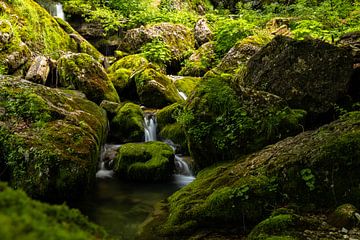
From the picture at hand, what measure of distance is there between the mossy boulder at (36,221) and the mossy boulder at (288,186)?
3216 mm

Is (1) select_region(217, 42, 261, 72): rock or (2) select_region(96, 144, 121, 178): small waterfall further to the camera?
(1) select_region(217, 42, 261, 72): rock

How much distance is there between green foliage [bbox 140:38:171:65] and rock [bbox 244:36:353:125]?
10.00m

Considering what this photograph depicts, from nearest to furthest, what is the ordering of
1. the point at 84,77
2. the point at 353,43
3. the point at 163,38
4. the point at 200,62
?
the point at 353,43, the point at 84,77, the point at 200,62, the point at 163,38

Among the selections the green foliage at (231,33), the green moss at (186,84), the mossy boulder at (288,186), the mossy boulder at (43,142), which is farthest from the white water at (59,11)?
the mossy boulder at (288,186)

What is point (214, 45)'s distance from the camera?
17844 millimetres

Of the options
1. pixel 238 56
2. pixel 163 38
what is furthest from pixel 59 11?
pixel 238 56

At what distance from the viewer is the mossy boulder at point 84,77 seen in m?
11.7

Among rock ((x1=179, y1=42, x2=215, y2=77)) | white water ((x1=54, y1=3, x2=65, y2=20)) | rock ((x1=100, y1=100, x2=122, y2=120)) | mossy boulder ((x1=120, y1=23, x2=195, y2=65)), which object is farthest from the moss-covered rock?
white water ((x1=54, y1=3, x2=65, y2=20))

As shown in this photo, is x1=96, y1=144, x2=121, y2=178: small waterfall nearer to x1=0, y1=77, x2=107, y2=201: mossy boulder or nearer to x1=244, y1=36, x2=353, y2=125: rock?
x1=0, y1=77, x2=107, y2=201: mossy boulder

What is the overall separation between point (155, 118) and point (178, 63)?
765 centimetres

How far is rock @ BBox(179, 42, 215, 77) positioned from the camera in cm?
1686

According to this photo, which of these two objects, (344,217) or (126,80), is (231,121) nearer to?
(344,217)

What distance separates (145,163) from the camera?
8.48 m

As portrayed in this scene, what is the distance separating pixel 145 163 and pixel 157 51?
10180 mm
